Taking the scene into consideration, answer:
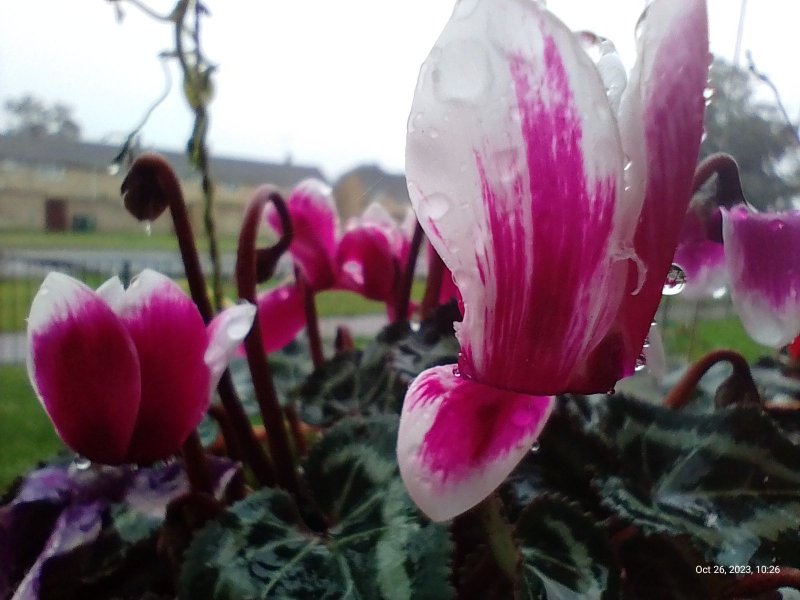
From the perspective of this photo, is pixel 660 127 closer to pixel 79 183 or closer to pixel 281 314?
pixel 281 314

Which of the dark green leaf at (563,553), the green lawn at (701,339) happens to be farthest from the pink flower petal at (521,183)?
the green lawn at (701,339)

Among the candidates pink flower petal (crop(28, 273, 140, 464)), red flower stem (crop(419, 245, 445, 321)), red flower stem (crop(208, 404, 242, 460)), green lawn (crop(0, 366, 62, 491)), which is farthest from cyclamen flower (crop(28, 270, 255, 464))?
green lawn (crop(0, 366, 62, 491))

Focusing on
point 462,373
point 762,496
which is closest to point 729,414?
point 762,496

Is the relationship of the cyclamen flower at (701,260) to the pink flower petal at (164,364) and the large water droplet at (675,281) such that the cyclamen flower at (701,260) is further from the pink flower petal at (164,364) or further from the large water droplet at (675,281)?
the pink flower petal at (164,364)

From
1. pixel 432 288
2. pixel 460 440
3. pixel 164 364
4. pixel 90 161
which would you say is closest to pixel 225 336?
pixel 164 364

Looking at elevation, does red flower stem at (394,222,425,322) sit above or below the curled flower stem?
below

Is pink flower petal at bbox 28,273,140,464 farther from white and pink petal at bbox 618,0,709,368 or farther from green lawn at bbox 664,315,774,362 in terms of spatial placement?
green lawn at bbox 664,315,774,362

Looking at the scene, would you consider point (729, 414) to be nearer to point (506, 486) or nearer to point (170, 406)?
point (506, 486)
